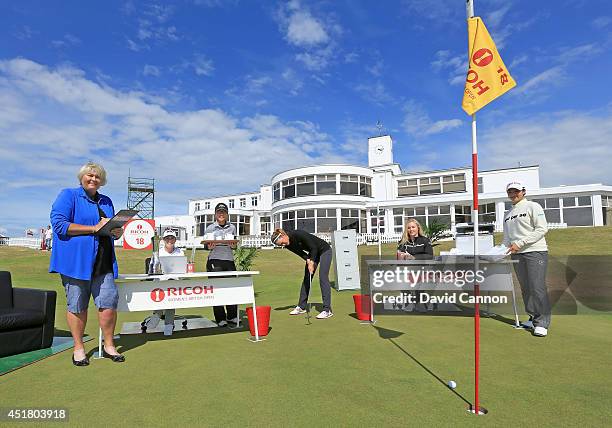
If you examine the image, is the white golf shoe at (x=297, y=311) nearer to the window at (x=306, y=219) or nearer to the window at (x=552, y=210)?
the window at (x=306, y=219)

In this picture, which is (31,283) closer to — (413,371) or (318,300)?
(318,300)

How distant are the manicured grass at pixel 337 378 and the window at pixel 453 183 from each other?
85.7ft

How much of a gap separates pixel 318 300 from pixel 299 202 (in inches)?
874

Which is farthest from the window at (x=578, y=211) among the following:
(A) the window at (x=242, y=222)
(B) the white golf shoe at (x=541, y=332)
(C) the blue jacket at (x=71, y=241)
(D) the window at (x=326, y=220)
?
(A) the window at (x=242, y=222)

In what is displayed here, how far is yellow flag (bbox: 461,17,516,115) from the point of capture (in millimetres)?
2918

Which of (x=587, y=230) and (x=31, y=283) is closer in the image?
(x=31, y=283)

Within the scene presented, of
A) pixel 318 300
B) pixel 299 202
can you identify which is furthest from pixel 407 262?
pixel 299 202

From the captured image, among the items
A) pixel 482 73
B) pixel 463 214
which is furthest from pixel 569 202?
pixel 482 73

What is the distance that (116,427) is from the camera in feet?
7.75

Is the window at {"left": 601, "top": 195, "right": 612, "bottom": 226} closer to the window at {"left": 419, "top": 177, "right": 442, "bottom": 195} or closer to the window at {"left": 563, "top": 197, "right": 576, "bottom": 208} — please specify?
the window at {"left": 563, "top": 197, "right": 576, "bottom": 208}

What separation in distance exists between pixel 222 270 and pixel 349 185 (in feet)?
85.5

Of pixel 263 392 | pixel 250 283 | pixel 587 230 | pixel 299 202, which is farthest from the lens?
pixel 299 202

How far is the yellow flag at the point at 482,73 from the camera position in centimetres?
292

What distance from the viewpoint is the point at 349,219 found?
29.8 m
